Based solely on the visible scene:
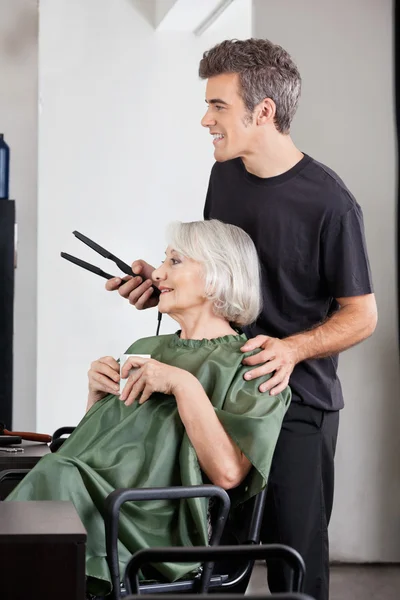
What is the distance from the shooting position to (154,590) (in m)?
2.16

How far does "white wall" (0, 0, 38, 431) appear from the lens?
16.7ft

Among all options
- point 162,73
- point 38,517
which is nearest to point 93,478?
point 38,517

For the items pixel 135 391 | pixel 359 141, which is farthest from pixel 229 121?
pixel 359 141

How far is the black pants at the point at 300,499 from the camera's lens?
2.47 meters

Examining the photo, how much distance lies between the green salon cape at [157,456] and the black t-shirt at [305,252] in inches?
5.5

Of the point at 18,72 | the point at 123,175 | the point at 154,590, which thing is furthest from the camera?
the point at 18,72

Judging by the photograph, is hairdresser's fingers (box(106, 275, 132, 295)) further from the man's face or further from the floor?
the floor

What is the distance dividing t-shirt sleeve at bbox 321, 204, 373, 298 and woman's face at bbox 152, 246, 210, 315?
35 centimetres

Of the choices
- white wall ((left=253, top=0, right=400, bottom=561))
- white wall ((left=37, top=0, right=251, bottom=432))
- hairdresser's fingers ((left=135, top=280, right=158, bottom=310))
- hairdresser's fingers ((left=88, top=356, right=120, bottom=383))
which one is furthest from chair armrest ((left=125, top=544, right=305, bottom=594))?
white wall ((left=37, top=0, right=251, bottom=432))

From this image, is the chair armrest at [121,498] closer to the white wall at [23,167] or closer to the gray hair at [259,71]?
the gray hair at [259,71]

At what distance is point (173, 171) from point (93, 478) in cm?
268

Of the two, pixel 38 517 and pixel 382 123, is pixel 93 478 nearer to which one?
pixel 38 517

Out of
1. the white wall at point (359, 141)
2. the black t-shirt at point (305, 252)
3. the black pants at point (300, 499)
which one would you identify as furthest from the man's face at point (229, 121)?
the white wall at point (359, 141)

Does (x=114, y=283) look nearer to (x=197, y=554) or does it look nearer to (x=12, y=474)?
(x=12, y=474)
